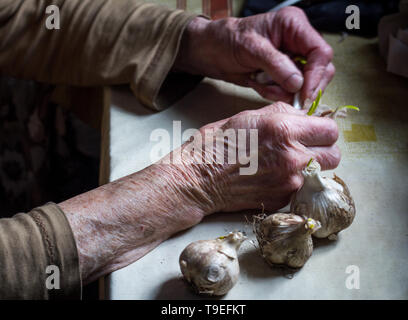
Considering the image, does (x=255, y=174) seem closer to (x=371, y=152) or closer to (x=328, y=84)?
(x=371, y=152)

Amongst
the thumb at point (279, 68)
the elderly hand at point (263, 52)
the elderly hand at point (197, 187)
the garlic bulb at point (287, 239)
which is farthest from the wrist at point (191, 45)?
the garlic bulb at point (287, 239)

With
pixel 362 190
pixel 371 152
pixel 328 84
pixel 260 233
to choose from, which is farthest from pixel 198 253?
pixel 328 84

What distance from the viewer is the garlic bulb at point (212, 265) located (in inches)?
26.8

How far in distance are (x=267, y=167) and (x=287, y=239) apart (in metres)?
0.16

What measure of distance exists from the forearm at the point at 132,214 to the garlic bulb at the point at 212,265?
10 centimetres

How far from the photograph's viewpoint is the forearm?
2.41ft

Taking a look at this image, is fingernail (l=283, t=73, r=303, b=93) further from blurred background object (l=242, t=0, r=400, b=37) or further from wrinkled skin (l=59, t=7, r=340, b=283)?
blurred background object (l=242, t=0, r=400, b=37)

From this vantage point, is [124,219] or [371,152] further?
[371,152]

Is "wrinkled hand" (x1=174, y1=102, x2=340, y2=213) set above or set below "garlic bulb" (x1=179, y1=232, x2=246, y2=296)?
above

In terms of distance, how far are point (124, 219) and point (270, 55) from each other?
1.65 ft

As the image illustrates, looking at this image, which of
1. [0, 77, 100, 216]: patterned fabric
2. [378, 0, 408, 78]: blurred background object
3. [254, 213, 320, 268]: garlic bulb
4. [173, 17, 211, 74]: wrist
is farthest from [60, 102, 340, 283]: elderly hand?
[0, 77, 100, 216]: patterned fabric

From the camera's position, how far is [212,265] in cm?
68

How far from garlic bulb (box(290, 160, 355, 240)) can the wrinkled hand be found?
54 mm
